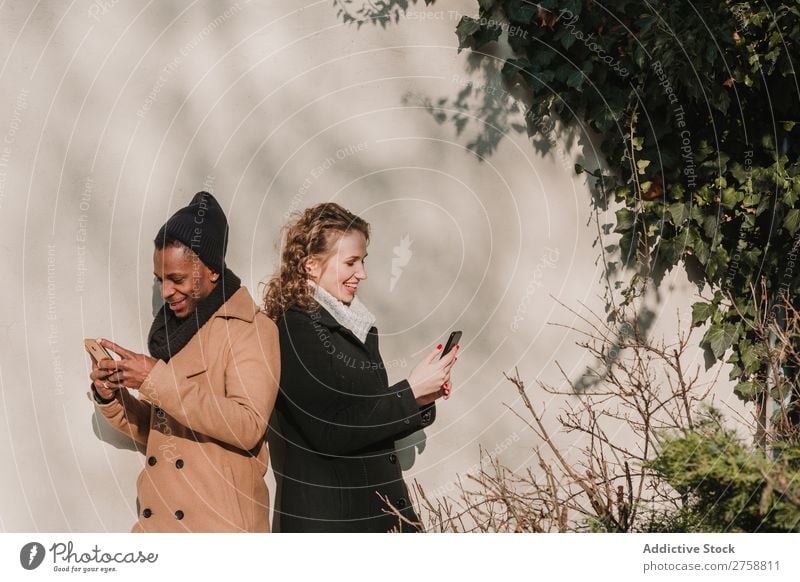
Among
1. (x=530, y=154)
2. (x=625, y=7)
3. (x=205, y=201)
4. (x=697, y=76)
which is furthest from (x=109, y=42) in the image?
(x=697, y=76)

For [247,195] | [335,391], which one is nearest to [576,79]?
[247,195]

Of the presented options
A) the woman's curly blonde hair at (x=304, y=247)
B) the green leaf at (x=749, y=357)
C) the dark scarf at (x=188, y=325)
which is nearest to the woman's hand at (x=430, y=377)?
the woman's curly blonde hair at (x=304, y=247)

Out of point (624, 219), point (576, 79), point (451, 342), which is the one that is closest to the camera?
point (451, 342)

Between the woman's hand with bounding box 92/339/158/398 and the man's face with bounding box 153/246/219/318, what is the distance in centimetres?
23

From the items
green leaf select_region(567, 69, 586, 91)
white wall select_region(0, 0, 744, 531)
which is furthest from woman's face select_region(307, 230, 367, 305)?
green leaf select_region(567, 69, 586, 91)

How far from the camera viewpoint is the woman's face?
11.2ft

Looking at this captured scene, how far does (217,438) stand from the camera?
3.16 m

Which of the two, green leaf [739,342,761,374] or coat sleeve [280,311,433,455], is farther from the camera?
green leaf [739,342,761,374]

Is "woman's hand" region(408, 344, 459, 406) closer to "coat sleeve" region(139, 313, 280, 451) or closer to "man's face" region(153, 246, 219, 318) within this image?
"coat sleeve" region(139, 313, 280, 451)

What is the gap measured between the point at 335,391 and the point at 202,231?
27.9 inches

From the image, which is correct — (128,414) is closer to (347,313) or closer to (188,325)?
(188,325)

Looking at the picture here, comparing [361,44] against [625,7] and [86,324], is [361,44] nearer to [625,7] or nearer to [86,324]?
[625,7]

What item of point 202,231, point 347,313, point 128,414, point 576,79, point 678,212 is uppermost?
point 576,79

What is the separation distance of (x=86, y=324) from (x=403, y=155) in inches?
56.0
